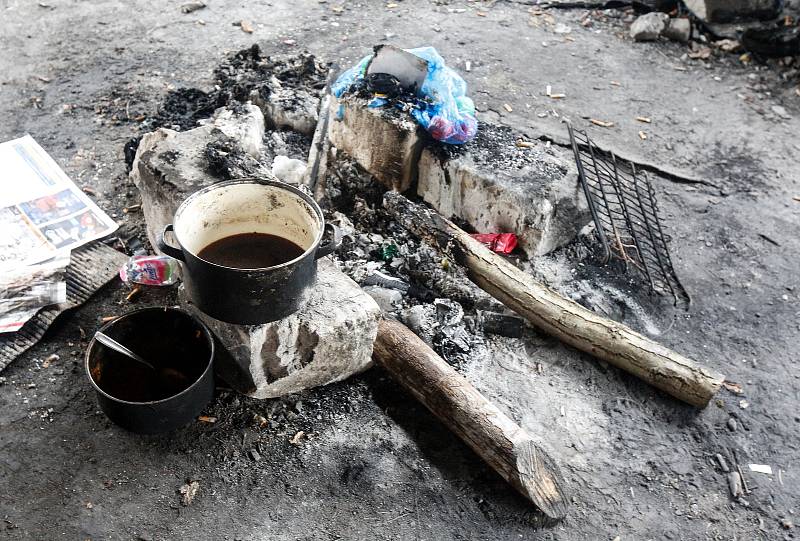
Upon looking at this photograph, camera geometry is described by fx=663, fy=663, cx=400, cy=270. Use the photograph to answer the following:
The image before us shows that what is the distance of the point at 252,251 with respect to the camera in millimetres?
2936

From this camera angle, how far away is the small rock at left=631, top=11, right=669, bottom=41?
6.55 m

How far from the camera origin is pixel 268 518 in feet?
9.03

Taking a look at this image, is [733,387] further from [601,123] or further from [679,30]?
[679,30]

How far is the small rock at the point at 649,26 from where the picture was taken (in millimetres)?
6547

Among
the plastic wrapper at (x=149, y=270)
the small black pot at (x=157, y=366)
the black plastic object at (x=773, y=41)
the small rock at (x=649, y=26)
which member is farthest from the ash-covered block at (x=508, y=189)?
the black plastic object at (x=773, y=41)

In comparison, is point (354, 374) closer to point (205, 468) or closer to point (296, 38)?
point (205, 468)

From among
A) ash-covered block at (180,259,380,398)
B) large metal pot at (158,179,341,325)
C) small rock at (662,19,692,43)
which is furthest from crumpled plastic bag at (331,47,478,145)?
small rock at (662,19,692,43)

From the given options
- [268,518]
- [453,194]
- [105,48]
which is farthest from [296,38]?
[268,518]

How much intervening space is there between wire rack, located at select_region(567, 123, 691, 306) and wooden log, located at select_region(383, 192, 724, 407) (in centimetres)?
50

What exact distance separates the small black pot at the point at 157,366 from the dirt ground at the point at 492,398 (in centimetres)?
21

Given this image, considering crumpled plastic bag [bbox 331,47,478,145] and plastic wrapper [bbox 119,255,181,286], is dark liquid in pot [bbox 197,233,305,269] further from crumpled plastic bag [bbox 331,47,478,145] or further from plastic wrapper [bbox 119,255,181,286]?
crumpled plastic bag [bbox 331,47,478,145]

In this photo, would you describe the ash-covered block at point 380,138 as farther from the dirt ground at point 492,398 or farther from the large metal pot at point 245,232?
the large metal pot at point 245,232

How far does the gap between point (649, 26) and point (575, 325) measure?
435cm

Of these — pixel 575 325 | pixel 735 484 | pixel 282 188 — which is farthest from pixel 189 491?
pixel 735 484
